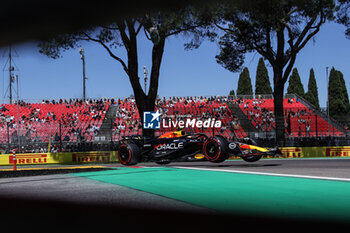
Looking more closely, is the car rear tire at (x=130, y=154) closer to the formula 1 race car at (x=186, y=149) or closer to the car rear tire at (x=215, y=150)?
the formula 1 race car at (x=186, y=149)

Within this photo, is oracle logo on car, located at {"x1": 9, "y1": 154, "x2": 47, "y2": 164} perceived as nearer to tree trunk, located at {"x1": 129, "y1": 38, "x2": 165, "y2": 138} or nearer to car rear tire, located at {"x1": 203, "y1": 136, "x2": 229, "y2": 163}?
tree trunk, located at {"x1": 129, "y1": 38, "x2": 165, "y2": 138}

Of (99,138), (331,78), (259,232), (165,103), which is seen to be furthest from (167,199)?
(331,78)

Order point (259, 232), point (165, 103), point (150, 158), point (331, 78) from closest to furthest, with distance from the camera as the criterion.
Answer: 1. point (259, 232)
2. point (150, 158)
3. point (165, 103)
4. point (331, 78)

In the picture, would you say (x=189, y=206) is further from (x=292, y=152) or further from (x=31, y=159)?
(x=292, y=152)

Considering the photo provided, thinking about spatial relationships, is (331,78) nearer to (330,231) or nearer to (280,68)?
(280,68)

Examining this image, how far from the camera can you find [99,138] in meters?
21.7

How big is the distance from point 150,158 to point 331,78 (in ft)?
203

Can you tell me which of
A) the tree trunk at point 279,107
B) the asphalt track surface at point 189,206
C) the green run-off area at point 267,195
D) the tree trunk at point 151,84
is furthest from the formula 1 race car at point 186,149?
the tree trunk at point 279,107

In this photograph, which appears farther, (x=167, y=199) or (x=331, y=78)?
(x=331, y=78)

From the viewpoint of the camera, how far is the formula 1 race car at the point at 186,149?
38.0 ft

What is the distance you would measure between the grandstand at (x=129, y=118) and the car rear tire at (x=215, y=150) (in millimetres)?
9217

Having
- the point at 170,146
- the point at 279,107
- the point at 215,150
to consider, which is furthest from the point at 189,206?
the point at 279,107

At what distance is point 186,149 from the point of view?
490 inches

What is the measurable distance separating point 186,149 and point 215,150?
128 cm
